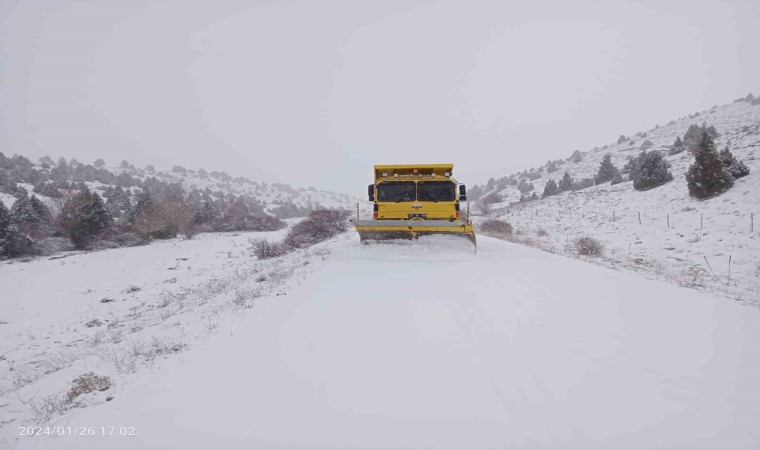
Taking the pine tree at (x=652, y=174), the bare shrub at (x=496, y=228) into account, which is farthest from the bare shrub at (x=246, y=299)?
the pine tree at (x=652, y=174)

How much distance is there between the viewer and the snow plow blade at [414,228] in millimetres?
10133

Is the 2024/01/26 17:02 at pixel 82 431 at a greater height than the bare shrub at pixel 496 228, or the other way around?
the bare shrub at pixel 496 228

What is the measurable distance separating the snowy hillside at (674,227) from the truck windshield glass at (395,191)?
25.6 ft

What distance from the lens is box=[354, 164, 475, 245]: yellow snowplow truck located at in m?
10.6

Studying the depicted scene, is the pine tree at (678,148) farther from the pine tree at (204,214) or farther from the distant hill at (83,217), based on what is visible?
the pine tree at (204,214)

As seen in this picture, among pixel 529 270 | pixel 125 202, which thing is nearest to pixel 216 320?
pixel 529 270

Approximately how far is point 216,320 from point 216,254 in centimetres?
1638

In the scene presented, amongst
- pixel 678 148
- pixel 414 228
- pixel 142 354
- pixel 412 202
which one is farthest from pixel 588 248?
pixel 678 148

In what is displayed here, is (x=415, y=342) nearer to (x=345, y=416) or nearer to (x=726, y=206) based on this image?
(x=345, y=416)

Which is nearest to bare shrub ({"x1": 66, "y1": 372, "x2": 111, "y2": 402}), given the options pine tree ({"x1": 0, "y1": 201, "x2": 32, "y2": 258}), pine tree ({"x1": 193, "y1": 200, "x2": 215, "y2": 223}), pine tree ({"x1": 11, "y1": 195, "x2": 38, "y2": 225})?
pine tree ({"x1": 0, "y1": 201, "x2": 32, "y2": 258})

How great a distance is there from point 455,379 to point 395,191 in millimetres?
8874

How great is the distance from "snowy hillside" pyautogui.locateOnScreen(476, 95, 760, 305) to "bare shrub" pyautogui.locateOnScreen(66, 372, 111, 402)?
12.1 metres

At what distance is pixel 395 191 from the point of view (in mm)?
11703

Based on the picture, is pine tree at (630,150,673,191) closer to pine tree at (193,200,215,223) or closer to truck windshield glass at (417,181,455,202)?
truck windshield glass at (417,181,455,202)
